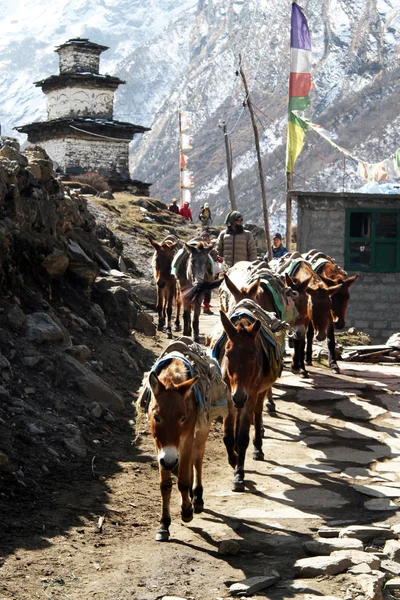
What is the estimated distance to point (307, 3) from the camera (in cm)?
15025

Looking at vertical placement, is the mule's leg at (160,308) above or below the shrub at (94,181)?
below

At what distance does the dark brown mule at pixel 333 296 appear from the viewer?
16188 mm

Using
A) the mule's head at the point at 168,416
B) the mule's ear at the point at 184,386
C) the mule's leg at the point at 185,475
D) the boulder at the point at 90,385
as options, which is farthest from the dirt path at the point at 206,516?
the mule's ear at the point at 184,386

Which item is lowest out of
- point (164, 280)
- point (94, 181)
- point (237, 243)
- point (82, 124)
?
point (164, 280)

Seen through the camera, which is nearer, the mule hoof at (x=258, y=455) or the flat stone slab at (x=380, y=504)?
the flat stone slab at (x=380, y=504)

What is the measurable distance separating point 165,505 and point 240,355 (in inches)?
78.7

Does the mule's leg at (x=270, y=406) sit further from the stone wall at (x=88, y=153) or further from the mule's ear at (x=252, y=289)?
the stone wall at (x=88, y=153)

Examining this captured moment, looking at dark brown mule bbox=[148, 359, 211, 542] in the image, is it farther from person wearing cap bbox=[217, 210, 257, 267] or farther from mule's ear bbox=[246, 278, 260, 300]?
person wearing cap bbox=[217, 210, 257, 267]

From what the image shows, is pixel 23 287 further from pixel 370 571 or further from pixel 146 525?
pixel 370 571

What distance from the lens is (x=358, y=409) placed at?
13.3 meters

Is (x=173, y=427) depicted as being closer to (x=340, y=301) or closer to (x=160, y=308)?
(x=340, y=301)

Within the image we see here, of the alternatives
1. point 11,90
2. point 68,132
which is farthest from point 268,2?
point 68,132

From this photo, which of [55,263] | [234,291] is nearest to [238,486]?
[234,291]

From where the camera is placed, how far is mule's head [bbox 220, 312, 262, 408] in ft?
30.3
